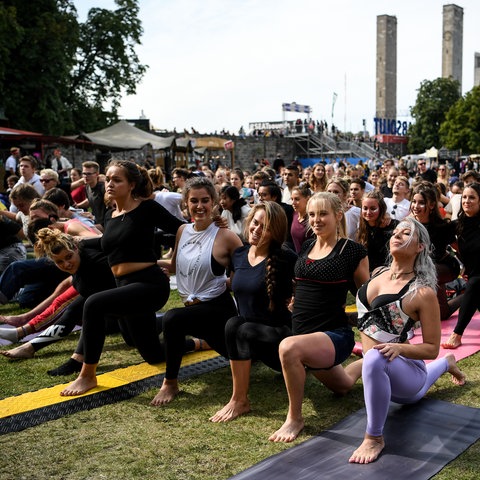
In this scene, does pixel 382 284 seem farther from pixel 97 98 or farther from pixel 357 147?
pixel 357 147

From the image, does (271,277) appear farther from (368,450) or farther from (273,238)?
(368,450)

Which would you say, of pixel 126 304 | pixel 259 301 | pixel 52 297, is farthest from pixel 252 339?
pixel 52 297

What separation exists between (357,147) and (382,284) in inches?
2058

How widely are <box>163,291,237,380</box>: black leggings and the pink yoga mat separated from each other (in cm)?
138

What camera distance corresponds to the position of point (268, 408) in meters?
4.04

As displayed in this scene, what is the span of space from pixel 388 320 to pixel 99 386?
2.25 metres


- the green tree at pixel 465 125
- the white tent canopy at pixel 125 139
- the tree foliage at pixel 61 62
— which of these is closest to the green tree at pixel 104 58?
the tree foliage at pixel 61 62

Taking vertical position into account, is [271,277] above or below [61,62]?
below

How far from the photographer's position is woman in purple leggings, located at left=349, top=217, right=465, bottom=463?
322 cm

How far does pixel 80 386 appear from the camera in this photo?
14.4 feet

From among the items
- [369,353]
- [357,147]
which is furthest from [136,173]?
[357,147]

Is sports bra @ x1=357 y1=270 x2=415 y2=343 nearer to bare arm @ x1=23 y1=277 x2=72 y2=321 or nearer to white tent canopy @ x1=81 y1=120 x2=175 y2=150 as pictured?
bare arm @ x1=23 y1=277 x2=72 y2=321

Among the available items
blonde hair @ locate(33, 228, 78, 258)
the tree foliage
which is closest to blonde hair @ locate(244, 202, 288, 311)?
blonde hair @ locate(33, 228, 78, 258)

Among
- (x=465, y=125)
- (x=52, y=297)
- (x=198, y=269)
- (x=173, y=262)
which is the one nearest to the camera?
(x=198, y=269)
